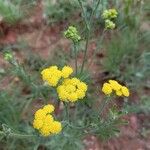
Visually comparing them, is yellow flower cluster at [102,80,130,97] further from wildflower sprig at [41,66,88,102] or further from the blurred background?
the blurred background

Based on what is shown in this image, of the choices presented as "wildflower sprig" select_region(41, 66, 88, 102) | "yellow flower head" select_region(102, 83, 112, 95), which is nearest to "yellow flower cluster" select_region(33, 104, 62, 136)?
"wildflower sprig" select_region(41, 66, 88, 102)

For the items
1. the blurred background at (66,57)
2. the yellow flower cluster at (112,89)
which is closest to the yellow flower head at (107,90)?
the yellow flower cluster at (112,89)

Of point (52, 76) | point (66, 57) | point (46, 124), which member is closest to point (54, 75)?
point (52, 76)

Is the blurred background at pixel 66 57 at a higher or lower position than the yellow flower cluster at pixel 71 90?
lower

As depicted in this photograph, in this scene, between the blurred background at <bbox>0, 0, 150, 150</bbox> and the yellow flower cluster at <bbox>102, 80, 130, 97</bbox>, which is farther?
Result: the blurred background at <bbox>0, 0, 150, 150</bbox>

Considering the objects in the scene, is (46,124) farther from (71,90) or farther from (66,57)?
(66,57)

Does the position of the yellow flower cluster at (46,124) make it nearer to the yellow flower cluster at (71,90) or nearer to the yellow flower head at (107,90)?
the yellow flower cluster at (71,90)
